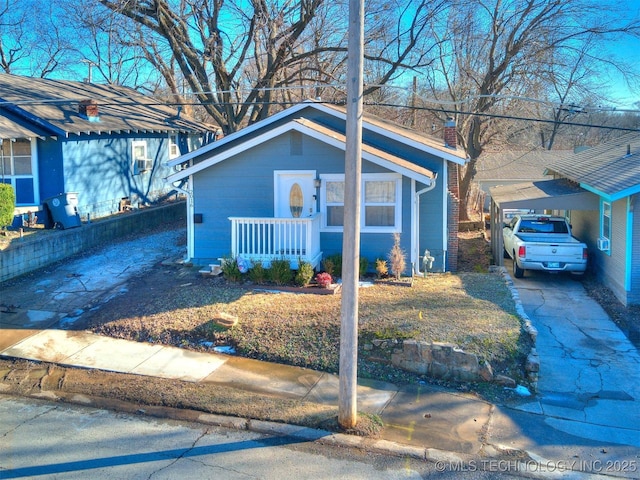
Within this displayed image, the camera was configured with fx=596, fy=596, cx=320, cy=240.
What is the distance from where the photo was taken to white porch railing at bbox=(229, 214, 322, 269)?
13.0 m

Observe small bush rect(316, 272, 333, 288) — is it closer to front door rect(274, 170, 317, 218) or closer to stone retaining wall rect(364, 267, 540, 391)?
front door rect(274, 170, 317, 218)

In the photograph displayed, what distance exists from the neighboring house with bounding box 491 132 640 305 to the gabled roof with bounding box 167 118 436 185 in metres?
3.91

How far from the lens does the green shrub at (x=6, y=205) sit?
14094 mm

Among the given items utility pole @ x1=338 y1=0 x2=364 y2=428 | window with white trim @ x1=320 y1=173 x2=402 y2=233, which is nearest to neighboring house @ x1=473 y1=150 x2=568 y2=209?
window with white trim @ x1=320 y1=173 x2=402 y2=233

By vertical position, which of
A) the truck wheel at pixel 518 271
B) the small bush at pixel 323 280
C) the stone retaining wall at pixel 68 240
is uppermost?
the stone retaining wall at pixel 68 240

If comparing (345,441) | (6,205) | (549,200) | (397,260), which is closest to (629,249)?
(549,200)

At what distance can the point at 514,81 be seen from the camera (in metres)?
24.7

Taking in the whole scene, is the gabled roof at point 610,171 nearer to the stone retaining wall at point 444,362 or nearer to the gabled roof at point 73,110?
the stone retaining wall at point 444,362

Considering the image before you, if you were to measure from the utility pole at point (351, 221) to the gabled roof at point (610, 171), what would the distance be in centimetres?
790

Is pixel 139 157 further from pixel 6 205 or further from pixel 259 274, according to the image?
pixel 259 274

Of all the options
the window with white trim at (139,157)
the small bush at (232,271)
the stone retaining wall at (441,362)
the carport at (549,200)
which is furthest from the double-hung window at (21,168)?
the carport at (549,200)

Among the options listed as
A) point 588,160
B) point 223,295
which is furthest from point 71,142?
point 588,160

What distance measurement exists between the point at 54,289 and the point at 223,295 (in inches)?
156

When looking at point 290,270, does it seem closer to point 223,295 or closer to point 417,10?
point 223,295
